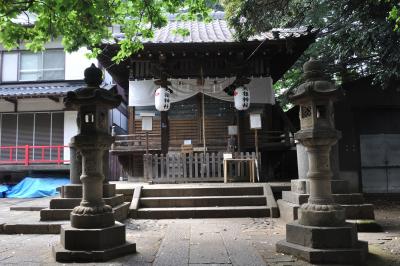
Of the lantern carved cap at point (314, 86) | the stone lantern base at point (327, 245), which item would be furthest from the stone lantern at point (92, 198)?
the lantern carved cap at point (314, 86)

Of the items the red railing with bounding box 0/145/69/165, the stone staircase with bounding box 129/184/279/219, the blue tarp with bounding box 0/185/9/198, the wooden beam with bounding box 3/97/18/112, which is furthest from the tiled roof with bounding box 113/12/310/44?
the blue tarp with bounding box 0/185/9/198

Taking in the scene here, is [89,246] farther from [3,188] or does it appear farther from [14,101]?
[14,101]

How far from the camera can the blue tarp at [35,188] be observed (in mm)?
14594

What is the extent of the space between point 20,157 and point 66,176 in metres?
2.87

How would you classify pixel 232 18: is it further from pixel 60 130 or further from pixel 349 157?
pixel 60 130

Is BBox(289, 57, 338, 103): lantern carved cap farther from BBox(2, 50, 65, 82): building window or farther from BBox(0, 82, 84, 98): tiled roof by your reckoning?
BBox(2, 50, 65, 82): building window

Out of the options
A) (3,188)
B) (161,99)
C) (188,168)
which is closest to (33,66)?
(3,188)

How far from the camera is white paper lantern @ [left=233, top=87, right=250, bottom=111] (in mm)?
12320

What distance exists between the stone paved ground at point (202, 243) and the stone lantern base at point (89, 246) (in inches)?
6.1

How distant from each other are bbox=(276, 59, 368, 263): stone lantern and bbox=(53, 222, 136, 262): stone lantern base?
8.48 feet

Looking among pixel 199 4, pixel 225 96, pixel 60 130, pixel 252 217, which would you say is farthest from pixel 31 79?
pixel 252 217

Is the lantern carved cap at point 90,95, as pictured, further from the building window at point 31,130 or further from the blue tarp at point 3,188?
the building window at point 31,130

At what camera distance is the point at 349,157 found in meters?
13.0

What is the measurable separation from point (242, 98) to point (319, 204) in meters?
7.29
